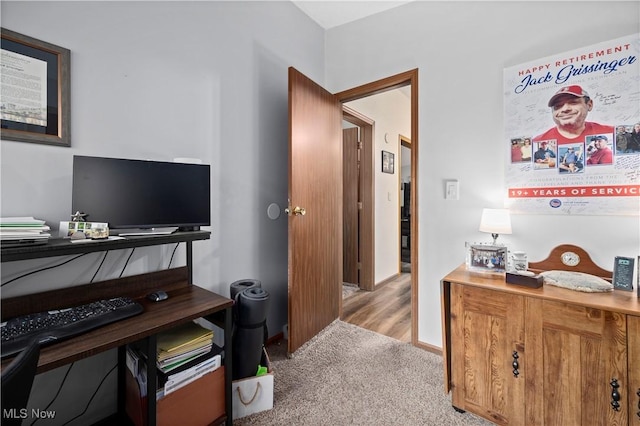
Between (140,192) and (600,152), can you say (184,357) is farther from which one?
(600,152)

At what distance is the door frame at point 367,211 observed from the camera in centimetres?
358

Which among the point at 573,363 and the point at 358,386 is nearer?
the point at 573,363

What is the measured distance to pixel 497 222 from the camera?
1717 mm

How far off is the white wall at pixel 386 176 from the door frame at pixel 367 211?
3.1 inches

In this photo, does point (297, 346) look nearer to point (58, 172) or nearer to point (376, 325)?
point (376, 325)

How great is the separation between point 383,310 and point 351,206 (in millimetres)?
1345

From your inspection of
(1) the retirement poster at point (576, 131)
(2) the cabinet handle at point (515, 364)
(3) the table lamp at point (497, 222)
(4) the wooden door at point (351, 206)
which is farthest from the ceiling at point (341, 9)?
(2) the cabinet handle at point (515, 364)

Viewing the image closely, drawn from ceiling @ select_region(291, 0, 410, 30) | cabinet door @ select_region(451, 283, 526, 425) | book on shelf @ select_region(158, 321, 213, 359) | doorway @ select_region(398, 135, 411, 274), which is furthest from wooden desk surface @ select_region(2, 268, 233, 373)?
doorway @ select_region(398, 135, 411, 274)

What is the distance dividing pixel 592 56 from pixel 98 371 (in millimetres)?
3094

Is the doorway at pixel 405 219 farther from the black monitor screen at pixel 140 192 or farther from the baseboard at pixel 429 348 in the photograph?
the black monitor screen at pixel 140 192

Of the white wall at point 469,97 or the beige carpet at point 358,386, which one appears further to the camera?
the white wall at point 469,97

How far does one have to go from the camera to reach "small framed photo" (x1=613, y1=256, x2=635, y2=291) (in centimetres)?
132

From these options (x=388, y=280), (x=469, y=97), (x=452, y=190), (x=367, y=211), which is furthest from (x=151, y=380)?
(x=388, y=280)

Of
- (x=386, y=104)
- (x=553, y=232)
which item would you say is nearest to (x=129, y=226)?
(x=553, y=232)
